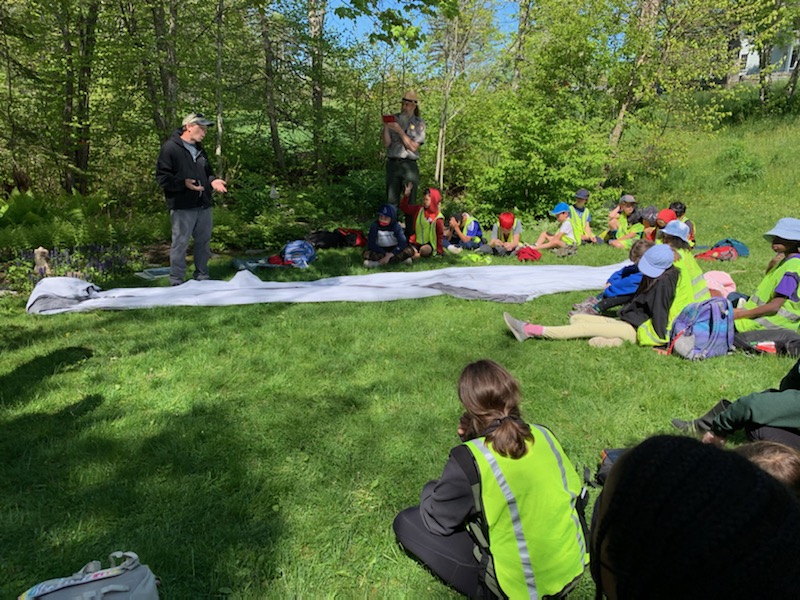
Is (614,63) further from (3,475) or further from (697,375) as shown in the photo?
(3,475)

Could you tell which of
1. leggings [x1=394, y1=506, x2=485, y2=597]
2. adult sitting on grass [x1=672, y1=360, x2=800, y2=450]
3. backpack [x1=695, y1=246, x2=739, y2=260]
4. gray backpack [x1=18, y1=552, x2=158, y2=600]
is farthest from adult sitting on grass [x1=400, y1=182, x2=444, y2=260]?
gray backpack [x1=18, y1=552, x2=158, y2=600]

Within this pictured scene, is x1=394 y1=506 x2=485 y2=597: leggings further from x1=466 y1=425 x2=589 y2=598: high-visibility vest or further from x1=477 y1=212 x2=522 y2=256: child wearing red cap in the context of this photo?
x1=477 y1=212 x2=522 y2=256: child wearing red cap

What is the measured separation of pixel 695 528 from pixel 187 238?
6.82 metres

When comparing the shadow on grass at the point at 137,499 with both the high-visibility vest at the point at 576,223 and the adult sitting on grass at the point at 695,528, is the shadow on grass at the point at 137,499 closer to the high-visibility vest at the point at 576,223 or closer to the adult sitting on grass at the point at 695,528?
the adult sitting on grass at the point at 695,528

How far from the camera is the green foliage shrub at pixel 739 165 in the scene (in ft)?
47.1

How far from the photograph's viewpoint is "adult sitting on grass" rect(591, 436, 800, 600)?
2.18ft

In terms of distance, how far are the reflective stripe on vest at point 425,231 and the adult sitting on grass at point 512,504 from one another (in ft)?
22.0

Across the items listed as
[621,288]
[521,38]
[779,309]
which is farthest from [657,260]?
[521,38]

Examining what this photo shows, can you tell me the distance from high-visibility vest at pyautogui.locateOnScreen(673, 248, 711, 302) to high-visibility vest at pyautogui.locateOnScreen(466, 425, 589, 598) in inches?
137

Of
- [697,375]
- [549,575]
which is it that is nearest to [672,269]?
[697,375]

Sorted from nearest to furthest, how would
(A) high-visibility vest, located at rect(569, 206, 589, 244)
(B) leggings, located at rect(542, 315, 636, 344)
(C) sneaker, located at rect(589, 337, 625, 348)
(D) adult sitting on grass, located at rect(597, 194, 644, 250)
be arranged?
1. (C) sneaker, located at rect(589, 337, 625, 348)
2. (B) leggings, located at rect(542, 315, 636, 344)
3. (A) high-visibility vest, located at rect(569, 206, 589, 244)
4. (D) adult sitting on grass, located at rect(597, 194, 644, 250)

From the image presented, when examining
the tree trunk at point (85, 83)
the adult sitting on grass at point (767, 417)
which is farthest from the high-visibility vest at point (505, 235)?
the tree trunk at point (85, 83)

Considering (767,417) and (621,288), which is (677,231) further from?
(767,417)

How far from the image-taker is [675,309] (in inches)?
192
